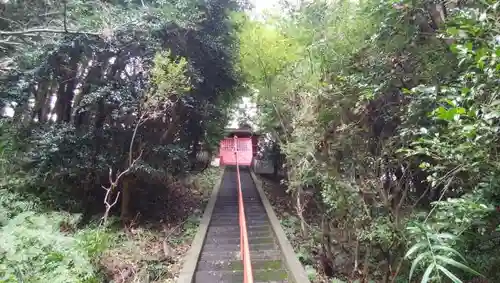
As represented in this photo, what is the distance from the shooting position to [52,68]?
7.50 meters

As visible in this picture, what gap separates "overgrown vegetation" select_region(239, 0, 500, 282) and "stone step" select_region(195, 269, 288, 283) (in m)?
0.87

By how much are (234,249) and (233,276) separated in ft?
3.76

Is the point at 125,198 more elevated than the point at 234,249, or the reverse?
the point at 125,198

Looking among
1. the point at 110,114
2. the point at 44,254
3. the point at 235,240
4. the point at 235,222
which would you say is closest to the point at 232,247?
the point at 235,240

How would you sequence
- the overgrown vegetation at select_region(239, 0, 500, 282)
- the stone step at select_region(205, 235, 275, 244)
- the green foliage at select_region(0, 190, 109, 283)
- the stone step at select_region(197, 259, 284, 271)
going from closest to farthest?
the overgrown vegetation at select_region(239, 0, 500, 282)
the green foliage at select_region(0, 190, 109, 283)
the stone step at select_region(197, 259, 284, 271)
the stone step at select_region(205, 235, 275, 244)

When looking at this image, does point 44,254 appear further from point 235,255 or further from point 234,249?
point 234,249

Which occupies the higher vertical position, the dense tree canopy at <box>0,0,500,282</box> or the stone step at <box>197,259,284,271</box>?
the dense tree canopy at <box>0,0,500,282</box>

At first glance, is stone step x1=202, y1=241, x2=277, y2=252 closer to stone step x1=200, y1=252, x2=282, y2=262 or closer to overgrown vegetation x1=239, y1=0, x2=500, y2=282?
stone step x1=200, y1=252, x2=282, y2=262

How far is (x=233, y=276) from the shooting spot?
5395 millimetres

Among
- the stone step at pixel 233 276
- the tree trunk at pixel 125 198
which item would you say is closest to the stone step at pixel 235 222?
the tree trunk at pixel 125 198

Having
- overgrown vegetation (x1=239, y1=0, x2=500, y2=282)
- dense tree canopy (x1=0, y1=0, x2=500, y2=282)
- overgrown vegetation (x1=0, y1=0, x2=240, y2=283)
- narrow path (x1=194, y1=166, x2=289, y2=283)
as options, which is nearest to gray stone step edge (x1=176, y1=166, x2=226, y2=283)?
narrow path (x1=194, y1=166, x2=289, y2=283)

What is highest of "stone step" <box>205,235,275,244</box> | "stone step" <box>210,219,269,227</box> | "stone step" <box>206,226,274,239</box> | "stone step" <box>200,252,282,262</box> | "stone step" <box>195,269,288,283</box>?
"stone step" <box>210,219,269,227</box>

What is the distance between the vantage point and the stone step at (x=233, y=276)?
5258 mm

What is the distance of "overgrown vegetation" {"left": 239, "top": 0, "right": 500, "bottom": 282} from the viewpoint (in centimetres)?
224
